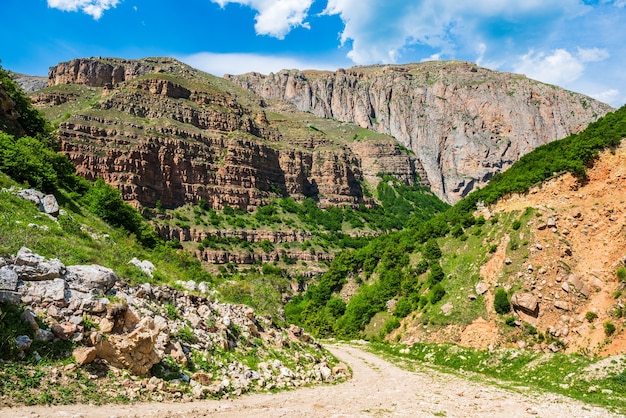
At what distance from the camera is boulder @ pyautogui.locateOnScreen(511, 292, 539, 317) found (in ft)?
93.7

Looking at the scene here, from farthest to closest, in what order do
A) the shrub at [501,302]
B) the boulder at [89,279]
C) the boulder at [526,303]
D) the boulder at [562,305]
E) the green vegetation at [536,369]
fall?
the shrub at [501,302] → the boulder at [526,303] → the boulder at [562,305] → the green vegetation at [536,369] → the boulder at [89,279]

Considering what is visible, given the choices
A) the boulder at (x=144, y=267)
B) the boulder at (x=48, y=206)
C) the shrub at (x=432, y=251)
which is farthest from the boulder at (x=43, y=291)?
the shrub at (x=432, y=251)

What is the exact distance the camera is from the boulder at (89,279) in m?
12.7

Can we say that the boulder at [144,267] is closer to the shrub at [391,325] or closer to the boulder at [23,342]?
the boulder at [23,342]

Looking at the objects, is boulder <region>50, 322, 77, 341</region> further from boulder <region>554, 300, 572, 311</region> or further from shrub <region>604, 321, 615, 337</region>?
boulder <region>554, 300, 572, 311</region>

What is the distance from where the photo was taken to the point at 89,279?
13.1 meters

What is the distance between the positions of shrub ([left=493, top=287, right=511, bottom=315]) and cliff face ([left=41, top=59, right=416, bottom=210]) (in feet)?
314

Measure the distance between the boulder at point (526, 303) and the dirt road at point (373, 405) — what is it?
10405 millimetres

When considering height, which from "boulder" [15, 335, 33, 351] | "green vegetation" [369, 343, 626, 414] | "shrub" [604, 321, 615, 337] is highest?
"boulder" [15, 335, 33, 351]

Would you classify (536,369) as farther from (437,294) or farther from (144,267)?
(144,267)

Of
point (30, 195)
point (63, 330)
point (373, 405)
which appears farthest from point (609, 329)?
point (30, 195)

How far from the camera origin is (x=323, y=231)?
456 feet

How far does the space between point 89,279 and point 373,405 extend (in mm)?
10750

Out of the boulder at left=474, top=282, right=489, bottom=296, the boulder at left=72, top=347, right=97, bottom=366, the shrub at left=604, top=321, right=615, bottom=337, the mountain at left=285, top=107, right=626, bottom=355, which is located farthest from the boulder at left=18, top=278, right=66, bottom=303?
the boulder at left=474, top=282, right=489, bottom=296
